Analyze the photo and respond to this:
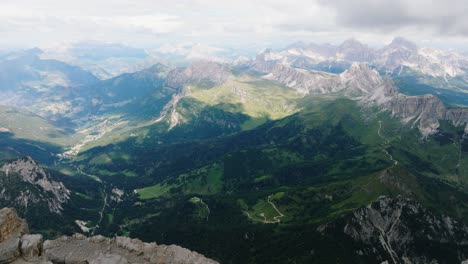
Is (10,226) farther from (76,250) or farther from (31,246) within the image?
(76,250)

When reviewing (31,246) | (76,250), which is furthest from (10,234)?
(76,250)

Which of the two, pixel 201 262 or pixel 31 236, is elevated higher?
pixel 31 236

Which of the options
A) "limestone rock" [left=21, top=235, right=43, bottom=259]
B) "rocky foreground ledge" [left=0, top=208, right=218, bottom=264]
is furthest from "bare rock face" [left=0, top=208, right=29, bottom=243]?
"limestone rock" [left=21, top=235, right=43, bottom=259]

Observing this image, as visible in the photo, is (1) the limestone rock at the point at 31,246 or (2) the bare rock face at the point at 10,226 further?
(2) the bare rock face at the point at 10,226

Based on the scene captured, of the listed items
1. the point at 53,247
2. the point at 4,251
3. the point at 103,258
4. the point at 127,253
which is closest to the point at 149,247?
the point at 127,253

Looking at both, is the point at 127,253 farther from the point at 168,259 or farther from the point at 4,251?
the point at 4,251

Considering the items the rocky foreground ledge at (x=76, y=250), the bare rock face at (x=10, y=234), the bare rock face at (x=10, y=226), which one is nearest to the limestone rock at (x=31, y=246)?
the rocky foreground ledge at (x=76, y=250)

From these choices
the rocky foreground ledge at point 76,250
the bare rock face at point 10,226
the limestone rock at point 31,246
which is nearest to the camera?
the rocky foreground ledge at point 76,250

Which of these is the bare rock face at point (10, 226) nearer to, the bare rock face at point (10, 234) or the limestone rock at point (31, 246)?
the bare rock face at point (10, 234)
